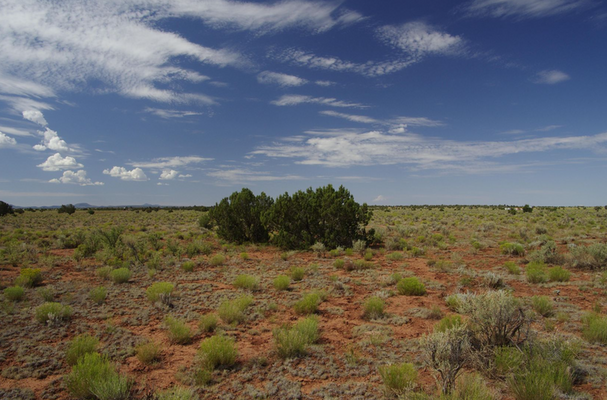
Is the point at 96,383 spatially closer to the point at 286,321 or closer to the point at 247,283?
the point at 286,321

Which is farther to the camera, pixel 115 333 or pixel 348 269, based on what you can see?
pixel 348 269

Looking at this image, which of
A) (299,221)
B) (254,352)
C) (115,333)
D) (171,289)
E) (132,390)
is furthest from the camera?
(299,221)

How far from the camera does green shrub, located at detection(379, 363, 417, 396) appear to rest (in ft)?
15.1

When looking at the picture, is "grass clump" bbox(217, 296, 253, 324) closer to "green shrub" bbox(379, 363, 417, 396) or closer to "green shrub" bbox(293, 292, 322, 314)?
"green shrub" bbox(293, 292, 322, 314)

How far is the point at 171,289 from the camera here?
9727 millimetres

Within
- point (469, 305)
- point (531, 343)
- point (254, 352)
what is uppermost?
point (469, 305)

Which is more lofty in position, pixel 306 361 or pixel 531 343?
pixel 531 343

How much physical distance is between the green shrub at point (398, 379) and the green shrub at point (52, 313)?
771cm

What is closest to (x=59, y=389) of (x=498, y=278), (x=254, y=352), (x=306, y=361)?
(x=254, y=352)

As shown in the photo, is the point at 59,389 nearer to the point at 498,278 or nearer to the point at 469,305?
the point at 469,305

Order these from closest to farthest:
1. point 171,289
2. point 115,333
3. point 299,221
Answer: point 115,333, point 171,289, point 299,221

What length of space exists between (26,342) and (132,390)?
3.52m

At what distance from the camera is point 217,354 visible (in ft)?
18.4

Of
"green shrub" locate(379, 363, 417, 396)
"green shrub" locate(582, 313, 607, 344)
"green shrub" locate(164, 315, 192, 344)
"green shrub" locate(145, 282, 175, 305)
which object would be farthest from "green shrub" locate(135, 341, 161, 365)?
"green shrub" locate(582, 313, 607, 344)
